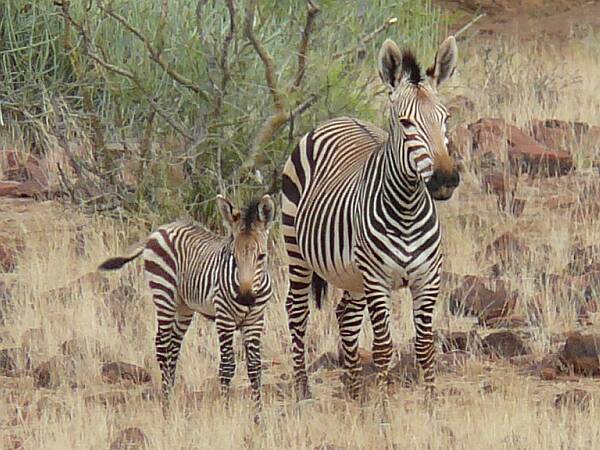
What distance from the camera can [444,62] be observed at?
8.18 metres

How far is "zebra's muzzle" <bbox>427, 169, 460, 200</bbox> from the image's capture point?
7496 mm

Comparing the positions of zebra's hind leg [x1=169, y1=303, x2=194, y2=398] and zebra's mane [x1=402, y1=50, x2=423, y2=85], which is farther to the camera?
zebra's hind leg [x1=169, y1=303, x2=194, y2=398]

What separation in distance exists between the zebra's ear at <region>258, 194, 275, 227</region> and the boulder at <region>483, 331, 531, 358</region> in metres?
1.72

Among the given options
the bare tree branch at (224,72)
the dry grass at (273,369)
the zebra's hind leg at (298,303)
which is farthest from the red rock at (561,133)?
the zebra's hind leg at (298,303)

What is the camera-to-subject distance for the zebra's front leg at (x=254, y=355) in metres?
8.43

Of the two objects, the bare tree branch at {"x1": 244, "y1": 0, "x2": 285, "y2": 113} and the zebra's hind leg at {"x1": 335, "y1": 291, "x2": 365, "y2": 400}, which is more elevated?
the bare tree branch at {"x1": 244, "y1": 0, "x2": 285, "y2": 113}

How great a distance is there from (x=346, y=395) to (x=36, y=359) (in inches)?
74.3

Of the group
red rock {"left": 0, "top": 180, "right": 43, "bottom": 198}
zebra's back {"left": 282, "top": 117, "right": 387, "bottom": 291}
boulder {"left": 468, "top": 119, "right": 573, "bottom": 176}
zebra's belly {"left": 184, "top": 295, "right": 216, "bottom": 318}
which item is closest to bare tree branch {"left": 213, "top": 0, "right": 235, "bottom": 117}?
zebra's back {"left": 282, "top": 117, "right": 387, "bottom": 291}

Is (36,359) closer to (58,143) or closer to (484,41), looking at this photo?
(58,143)

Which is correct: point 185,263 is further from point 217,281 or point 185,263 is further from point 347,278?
point 347,278

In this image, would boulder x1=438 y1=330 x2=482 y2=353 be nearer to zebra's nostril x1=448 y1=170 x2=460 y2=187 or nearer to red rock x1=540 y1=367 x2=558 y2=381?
red rock x1=540 y1=367 x2=558 y2=381

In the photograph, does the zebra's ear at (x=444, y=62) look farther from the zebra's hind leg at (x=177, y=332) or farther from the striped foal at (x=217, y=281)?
the zebra's hind leg at (x=177, y=332)

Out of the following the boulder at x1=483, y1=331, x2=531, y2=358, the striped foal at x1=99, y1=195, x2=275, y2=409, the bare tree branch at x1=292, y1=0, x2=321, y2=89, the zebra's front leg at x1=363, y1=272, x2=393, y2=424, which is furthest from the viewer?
the bare tree branch at x1=292, y1=0, x2=321, y2=89

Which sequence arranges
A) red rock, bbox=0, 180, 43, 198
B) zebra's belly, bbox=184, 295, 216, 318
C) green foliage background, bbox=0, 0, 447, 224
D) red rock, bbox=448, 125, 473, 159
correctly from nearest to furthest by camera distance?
zebra's belly, bbox=184, 295, 216, 318, green foliage background, bbox=0, 0, 447, 224, red rock, bbox=0, 180, 43, 198, red rock, bbox=448, 125, 473, 159
